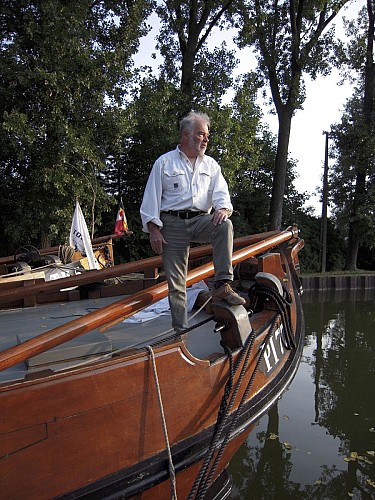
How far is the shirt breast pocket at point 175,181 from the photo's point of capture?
8.57 feet

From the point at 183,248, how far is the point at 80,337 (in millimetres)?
918

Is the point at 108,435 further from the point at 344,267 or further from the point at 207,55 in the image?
the point at 344,267

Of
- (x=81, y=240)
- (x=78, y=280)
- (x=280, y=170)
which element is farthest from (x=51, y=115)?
(x=78, y=280)

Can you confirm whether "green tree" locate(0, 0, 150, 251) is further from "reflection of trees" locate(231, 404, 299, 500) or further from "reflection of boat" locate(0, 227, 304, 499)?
"reflection of boat" locate(0, 227, 304, 499)

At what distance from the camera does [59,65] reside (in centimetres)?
1110

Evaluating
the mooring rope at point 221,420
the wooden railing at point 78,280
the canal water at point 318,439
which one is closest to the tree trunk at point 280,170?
the canal water at point 318,439

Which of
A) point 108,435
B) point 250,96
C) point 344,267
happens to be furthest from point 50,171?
point 344,267

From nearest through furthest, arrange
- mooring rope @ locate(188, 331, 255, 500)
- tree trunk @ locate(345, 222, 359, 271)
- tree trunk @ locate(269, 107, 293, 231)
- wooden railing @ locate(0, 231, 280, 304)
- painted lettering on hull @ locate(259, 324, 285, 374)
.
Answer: mooring rope @ locate(188, 331, 255, 500), painted lettering on hull @ locate(259, 324, 285, 374), wooden railing @ locate(0, 231, 280, 304), tree trunk @ locate(269, 107, 293, 231), tree trunk @ locate(345, 222, 359, 271)

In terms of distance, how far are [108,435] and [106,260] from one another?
25.1 ft

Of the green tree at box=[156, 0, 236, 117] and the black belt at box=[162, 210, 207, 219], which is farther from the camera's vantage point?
the green tree at box=[156, 0, 236, 117]

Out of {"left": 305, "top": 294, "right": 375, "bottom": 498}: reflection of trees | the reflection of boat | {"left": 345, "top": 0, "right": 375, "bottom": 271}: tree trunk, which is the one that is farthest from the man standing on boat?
{"left": 345, "top": 0, "right": 375, "bottom": 271}: tree trunk

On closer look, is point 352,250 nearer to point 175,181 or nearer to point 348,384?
point 348,384

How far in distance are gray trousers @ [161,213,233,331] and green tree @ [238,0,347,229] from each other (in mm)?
13802

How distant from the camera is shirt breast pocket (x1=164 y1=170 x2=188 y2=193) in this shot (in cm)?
261
